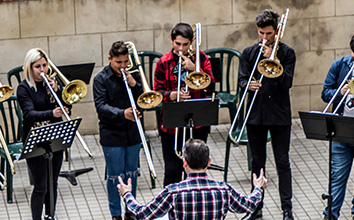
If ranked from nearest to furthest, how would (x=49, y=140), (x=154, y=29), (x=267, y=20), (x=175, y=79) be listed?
(x=49, y=140), (x=267, y=20), (x=175, y=79), (x=154, y=29)

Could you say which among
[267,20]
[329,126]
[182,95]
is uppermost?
[267,20]

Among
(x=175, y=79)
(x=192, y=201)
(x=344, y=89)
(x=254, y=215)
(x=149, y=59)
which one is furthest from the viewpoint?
(x=149, y=59)

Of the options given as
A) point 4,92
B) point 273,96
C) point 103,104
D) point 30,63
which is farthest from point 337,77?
point 4,92

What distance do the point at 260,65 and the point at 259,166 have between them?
3.47 feet

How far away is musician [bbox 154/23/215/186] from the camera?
7625 mm

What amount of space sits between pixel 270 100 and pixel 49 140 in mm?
2207

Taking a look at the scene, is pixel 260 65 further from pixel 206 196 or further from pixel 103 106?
pixel 206 196

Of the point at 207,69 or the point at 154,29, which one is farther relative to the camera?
the point at 154,29

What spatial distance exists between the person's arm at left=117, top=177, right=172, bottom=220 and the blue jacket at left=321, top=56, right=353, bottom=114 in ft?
9.07

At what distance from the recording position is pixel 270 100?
770cm

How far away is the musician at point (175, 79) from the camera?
7.62 metres

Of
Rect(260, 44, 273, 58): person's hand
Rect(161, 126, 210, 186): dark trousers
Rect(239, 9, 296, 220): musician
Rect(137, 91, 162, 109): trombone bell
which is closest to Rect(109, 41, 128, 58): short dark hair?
Rect(137, 91, 162, 109): trombone bell

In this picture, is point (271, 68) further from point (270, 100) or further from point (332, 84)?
point (332, 84)

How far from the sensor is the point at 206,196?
5.35 m
